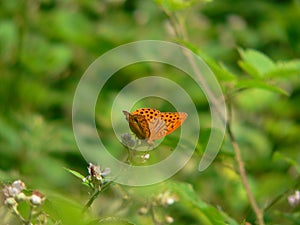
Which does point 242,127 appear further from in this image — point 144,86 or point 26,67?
point 26,67

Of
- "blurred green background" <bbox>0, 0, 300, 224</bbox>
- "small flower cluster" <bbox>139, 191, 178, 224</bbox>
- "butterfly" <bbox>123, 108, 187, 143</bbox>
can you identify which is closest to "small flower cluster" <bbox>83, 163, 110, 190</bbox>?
"butterfly" <bbox>123, 108, 187, 143</bbox>

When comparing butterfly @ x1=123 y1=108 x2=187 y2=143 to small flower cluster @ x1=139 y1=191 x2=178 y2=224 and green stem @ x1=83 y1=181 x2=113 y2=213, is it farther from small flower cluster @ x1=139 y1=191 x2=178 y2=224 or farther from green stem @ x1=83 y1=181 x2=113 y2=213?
small flower cluster @ x1=139 y1=191 x2=178 y2=224

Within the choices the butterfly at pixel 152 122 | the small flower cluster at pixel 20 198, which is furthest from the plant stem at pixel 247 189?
the small flower cluster at pixel 20 198

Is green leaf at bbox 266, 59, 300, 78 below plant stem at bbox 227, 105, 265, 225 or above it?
above

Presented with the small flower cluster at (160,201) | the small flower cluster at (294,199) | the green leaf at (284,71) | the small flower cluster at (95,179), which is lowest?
the small flower cluster at (95,179)

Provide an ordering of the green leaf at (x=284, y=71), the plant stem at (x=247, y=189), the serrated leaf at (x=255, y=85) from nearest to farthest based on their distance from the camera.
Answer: the plant stem at (x=247, y=189)
the serrated leaf at (x=255, y=85)
the green leaf at (x=284, y=71)

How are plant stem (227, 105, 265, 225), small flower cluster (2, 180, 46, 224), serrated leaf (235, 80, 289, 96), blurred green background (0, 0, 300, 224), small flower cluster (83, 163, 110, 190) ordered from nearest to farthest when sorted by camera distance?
small flower cluster (2, 180, 46, 224) < small flower cluster (83, 163, 110, 190) < plant stem (227, 105, 265, 225) < serrated leaf (235, 80, 289, 96) < blurred green background (0, 0, 300, 224)

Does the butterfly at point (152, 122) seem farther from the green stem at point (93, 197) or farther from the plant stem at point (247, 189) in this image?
the plant stem at point (247, 189)

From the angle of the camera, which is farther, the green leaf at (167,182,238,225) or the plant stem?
the plant stem
